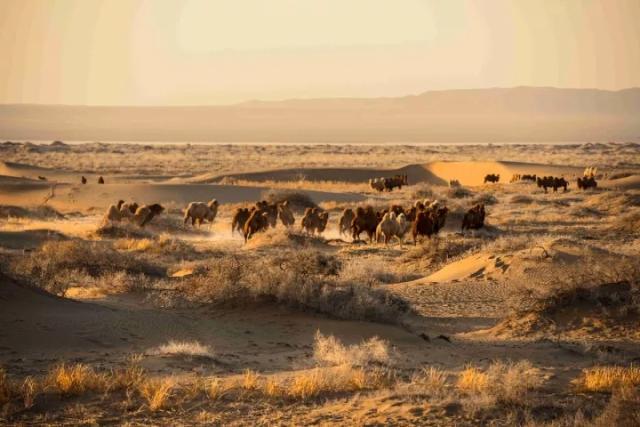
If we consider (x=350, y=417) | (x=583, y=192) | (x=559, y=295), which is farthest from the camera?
(x=583, y=192)

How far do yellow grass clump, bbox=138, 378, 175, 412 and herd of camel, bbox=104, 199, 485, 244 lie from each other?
1586 cm

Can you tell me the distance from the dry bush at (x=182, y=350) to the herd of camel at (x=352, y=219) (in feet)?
44.7

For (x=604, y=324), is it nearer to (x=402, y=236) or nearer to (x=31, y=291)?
(x=31, y=291)

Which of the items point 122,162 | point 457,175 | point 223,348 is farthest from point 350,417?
point 122,162

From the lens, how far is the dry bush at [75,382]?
8.56m

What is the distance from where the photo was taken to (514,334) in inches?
501

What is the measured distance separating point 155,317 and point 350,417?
5.68 metres

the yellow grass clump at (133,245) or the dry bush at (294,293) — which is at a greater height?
the dry bush at (294,293)

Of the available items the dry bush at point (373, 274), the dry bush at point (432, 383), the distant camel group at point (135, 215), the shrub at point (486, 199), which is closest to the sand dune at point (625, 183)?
the shrub at point (486, 199)

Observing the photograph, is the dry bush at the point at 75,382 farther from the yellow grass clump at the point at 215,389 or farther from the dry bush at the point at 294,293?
the dry bush at the point at 294,293

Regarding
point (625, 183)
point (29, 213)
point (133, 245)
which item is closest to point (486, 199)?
point (625, 183)

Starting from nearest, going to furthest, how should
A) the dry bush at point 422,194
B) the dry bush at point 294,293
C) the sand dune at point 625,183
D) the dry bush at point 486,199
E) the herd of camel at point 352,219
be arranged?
the dry bush at point 294,293
the herd of camel at point 352,219
the dry bush at point 486,199
the dry bush at point 422,194
the sand dune at point 625,183

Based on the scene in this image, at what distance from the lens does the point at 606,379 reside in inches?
347

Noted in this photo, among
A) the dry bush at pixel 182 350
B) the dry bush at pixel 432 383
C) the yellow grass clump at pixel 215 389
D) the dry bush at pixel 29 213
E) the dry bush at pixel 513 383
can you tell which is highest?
the dry bush at pixel 513 383
